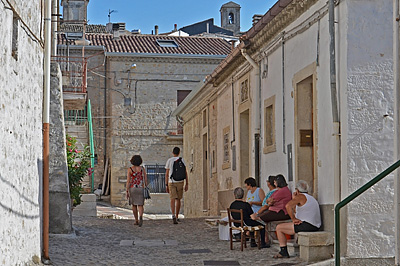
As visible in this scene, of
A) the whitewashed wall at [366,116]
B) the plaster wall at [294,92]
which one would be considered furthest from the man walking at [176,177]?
the whitewashed wall at [366,116]

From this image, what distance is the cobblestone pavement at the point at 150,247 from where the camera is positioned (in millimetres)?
9750

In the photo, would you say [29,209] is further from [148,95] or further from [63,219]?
[148,95]

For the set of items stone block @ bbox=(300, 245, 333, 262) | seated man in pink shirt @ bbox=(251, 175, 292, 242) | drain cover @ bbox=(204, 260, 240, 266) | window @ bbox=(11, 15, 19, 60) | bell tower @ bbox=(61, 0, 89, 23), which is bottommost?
drain cover @ bbox=(204, 260, 240, 266)

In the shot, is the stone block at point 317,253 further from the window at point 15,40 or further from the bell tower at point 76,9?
the bell tower at point 76,9

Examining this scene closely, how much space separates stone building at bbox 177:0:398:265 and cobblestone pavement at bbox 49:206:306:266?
116 cm

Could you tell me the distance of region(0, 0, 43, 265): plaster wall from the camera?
23.1ft

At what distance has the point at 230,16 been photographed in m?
53.9

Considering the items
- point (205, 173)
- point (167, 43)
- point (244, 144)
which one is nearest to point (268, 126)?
point (244, 144)

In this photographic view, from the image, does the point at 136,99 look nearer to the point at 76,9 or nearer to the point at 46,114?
the point at 76,9

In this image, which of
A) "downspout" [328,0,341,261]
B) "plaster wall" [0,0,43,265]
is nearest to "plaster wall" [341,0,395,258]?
"downspout" [328,0,341,261]

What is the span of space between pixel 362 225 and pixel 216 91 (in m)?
10.6

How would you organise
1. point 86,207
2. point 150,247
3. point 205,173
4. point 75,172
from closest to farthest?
point 150,247
point 75,172
point 86,207
point 205,173

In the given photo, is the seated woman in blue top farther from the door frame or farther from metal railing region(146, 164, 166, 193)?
metal railing region(146, 164, 166, 193)

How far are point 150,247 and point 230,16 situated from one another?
144 ft
